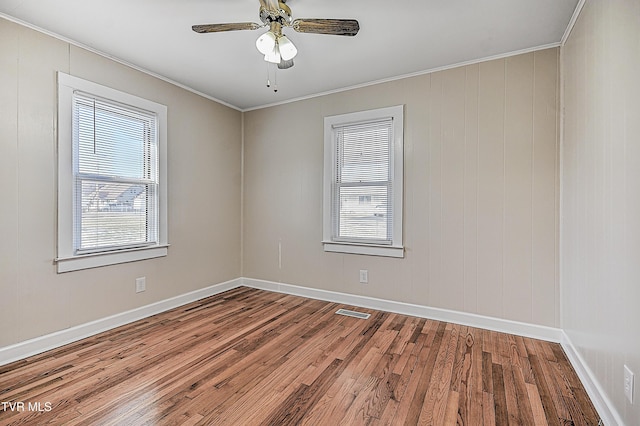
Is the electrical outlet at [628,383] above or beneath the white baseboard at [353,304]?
above

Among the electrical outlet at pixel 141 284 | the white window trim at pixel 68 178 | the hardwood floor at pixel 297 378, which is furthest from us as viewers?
the electrical outlet at pixel 141 284

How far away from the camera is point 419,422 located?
1.70 meters

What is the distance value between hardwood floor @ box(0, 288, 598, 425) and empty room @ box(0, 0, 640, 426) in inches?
0.7

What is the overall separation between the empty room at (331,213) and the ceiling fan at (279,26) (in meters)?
0.02

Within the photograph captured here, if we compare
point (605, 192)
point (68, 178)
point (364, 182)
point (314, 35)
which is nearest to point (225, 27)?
point (314, 35)

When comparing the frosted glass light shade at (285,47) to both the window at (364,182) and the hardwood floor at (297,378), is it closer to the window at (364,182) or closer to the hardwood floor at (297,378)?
the window at (364,182)

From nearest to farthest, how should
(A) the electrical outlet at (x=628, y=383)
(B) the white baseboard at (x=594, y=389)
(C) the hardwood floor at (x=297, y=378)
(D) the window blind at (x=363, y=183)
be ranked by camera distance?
(A) the electrical outlet at (x=628, y=383) → (B) the white baseboard at (x=594, y=389) → (C) the hardwood floor at (x=297, y=378) → (D) the window blind at (x=363, y=183)

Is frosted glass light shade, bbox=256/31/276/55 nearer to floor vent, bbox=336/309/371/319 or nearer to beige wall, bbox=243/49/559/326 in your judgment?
beige wall, bbox=243/49/559/326

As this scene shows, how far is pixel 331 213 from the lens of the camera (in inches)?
151

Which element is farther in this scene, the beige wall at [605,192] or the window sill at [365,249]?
the window sill at [365,249]

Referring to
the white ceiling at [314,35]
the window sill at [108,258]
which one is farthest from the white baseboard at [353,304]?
the white ceiling at [314,35]

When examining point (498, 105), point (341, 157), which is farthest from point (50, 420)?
point (498, 105)

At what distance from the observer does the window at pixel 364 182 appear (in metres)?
3.43

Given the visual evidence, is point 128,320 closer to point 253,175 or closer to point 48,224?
point 48,224
